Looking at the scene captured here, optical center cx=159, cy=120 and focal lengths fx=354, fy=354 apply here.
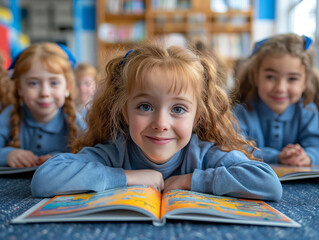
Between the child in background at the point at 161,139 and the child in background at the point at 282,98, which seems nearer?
the child in background at the point at 161,139

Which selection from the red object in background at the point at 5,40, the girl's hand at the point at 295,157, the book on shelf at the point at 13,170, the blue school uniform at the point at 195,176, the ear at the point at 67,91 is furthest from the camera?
the red object in background at the point at 5,40

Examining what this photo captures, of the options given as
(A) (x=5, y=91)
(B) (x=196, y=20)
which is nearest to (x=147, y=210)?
(A) (x=5, y=91)

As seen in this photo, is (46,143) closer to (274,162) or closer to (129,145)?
(129,145)

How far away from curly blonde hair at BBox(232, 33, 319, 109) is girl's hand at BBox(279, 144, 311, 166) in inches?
12.2

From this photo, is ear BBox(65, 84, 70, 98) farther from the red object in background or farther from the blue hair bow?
the red object in background

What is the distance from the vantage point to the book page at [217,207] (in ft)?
2.28

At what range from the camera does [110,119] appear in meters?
1.09

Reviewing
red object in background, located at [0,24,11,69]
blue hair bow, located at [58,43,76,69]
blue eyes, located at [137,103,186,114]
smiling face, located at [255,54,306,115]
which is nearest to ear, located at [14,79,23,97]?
blue hair bow, located at [58,43,76,69]

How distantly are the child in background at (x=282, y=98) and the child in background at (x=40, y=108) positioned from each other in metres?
0.76

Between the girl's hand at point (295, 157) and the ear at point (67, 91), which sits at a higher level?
the ear at point (67, 91)

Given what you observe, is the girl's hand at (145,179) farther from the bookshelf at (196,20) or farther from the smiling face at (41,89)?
the bookshelf at (196,20)

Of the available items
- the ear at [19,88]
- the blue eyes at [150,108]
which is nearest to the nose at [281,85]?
the blue eyes at [150,108]

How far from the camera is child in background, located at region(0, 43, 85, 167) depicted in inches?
58.6

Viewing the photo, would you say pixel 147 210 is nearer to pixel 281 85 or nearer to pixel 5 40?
pixel 281 85
